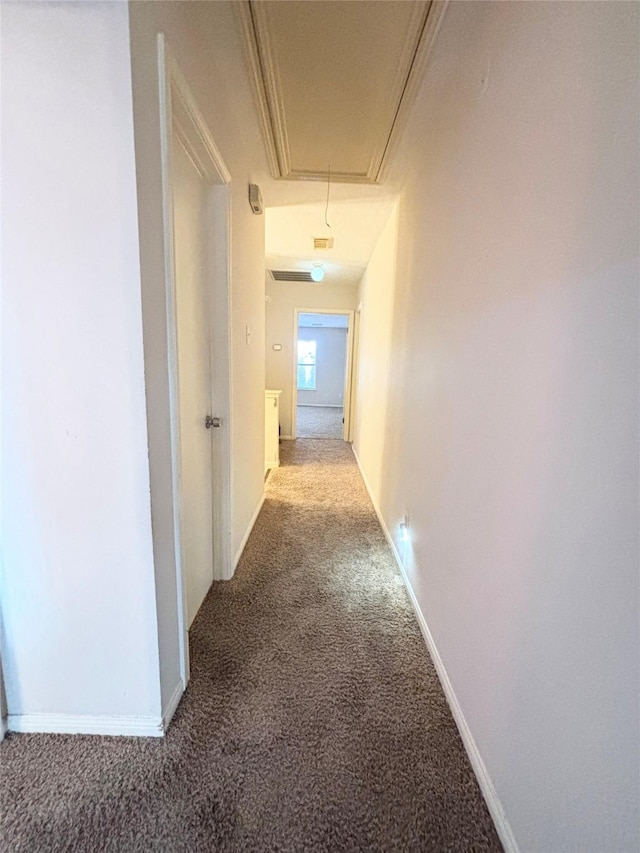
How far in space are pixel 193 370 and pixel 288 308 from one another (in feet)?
14.5

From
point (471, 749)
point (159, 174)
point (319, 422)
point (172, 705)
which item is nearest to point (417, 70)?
point (159, 174)

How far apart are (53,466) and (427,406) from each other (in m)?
1.51

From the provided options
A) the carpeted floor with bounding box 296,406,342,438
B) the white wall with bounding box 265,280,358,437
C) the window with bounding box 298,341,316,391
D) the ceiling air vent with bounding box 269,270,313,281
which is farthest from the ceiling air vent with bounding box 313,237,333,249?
the window with bounding box 298,341,316,391

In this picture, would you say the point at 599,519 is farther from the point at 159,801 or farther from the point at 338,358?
the point at 338,358

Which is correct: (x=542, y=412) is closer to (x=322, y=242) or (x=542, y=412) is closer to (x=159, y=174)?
(x=159, y=174)

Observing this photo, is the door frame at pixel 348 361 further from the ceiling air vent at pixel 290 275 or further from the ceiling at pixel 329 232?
the ceiling at pixel 329 232

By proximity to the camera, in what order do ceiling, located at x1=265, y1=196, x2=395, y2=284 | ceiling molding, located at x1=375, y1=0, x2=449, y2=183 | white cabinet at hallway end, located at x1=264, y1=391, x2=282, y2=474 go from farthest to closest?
1. white cabinet at hallway end, located at x1=264, y1=391, x2=282, y2=474
2. ceiling, located at x1=265, y1=196, x2=395, y2=284
3. ceiling molding, located at x1=375, y1=0, x2=449, y2=183

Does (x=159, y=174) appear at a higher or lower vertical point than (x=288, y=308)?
lower

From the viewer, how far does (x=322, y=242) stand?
152 inches

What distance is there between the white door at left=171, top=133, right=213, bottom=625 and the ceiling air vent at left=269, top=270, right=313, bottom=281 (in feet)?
11.4

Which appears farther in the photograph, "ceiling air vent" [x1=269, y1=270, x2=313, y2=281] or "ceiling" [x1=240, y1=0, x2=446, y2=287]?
"ceiling air vent" [x1=269, y1=270, x2=313, y2=281]

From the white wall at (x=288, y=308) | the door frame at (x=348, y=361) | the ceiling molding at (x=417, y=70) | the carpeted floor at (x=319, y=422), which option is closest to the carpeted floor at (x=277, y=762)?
the ceiling molding at (x=417, y=70)

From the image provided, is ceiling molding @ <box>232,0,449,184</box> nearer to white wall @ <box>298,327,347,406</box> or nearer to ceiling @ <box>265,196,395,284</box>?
ceiling @ <box>265,196,395,284</box>

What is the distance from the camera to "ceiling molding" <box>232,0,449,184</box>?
1418 mm
